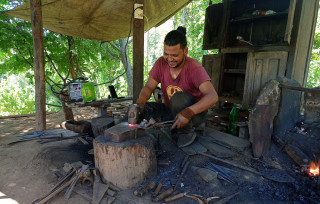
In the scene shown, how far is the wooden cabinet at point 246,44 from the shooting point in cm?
358

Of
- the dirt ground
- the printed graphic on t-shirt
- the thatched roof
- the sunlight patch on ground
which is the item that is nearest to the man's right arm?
the printed graphic on t-shirt

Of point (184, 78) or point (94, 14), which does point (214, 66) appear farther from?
point (94, 14)

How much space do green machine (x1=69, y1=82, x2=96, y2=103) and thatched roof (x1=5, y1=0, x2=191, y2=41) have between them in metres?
1.65

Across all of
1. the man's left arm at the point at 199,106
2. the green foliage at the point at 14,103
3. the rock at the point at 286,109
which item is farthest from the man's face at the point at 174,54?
the green foliage at the point at 14,103

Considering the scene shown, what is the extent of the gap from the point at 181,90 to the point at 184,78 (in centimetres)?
18

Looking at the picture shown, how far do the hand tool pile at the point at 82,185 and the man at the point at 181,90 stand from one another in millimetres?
937

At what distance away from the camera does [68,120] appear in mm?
3613

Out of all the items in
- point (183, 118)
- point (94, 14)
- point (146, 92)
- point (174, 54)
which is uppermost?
point (94, 14)

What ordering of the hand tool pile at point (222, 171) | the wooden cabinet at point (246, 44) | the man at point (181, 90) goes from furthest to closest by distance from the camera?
the wooden cabinet at point (246, 44) < the man at point (181, 90) < the hand tool pile at point (222, 171)

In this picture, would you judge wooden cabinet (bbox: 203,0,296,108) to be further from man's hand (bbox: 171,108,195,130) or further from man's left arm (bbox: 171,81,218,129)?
man's hand (bbox: 171,108,195,130)

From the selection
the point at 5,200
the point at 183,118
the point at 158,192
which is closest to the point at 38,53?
the point at 5,200

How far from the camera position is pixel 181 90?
9.11 feet

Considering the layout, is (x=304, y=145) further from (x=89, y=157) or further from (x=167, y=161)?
(x=89, y=157)

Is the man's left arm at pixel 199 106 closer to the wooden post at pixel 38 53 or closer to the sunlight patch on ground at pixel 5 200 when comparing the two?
the sunlight patch on ground at pixel 5 200
